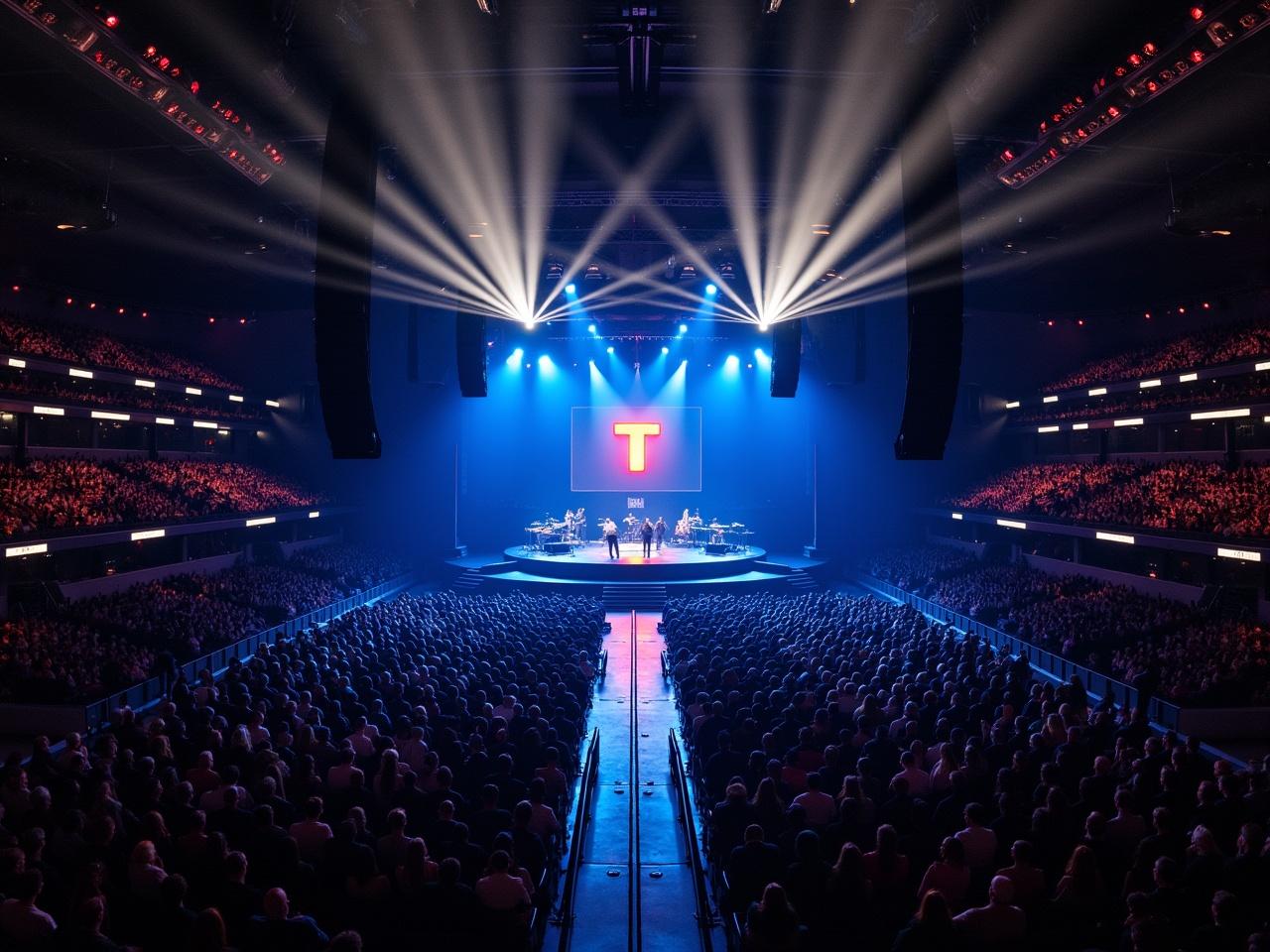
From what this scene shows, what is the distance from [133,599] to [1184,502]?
27.6 meters

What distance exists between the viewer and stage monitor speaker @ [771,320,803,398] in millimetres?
18870

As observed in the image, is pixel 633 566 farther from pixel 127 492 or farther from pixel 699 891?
pixel 699 891

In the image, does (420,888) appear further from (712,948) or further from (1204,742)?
(1204,742)

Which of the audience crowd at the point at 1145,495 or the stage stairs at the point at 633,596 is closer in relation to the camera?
the audience crowd at the point at 1145,495

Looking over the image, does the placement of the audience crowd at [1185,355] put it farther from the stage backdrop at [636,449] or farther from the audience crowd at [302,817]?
the audience crowd at [302,817]

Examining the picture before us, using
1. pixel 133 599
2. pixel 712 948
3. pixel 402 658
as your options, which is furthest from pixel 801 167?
pixel 133 599

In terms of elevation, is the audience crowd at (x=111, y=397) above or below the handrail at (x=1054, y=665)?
above

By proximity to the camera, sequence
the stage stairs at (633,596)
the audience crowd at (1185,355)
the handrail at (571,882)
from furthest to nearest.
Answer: the stage stairs at (633,596) < the audience crowd at (1185,355) < the handrail at (571,882)

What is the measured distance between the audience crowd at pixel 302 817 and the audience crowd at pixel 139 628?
318 cm

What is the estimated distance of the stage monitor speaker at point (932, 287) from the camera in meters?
8.20

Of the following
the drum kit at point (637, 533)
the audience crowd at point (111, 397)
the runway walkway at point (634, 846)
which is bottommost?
the runway walkway at point (634, 846)

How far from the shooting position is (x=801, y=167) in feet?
50.1

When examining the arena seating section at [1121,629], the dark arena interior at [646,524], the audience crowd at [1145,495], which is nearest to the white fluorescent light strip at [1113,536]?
the dark arena interior at [646,524]

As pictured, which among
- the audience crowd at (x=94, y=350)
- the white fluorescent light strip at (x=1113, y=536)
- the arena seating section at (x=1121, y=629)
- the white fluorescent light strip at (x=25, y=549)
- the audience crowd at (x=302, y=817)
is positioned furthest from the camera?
the white fluorescent light strip at (x=1113, y=536)
